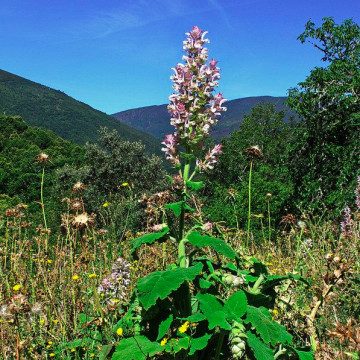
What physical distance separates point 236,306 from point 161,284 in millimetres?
395

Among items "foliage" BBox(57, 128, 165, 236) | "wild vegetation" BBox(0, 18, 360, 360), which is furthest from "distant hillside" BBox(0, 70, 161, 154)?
"wild vegetation" BBox(0, 18, 360, 360)

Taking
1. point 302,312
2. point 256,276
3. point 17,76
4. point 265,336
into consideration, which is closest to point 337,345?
point 302,312

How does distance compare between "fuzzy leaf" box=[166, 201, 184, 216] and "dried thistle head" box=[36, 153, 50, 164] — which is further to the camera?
"dried thistle head" box=[36, 153, 50, 164]

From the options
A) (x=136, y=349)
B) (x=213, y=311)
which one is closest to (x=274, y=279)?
(x=213, y=311)

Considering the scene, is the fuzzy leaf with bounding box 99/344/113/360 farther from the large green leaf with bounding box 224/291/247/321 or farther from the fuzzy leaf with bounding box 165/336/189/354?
the large green leaf with bounding box 224/291/247/321

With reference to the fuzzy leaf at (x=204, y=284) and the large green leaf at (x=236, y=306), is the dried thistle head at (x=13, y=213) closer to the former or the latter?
the fuzzy leaf at (x=204, y=284)

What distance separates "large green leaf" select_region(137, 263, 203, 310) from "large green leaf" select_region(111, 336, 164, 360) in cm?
28

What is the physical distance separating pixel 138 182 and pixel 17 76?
549 ft

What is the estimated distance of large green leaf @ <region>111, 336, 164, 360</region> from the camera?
6.22 feet

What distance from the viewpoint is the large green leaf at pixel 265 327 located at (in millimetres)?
1852

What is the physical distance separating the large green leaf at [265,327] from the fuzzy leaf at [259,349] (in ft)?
0.19

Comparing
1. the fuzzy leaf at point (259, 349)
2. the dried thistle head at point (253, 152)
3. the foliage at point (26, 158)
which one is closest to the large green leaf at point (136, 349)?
the fuzzy leaf at point (259, 349)

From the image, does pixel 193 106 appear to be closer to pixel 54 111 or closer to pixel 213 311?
pixel 213 311

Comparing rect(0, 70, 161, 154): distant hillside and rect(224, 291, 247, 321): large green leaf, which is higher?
rect(0, 70, 161, 154): distant hillside
